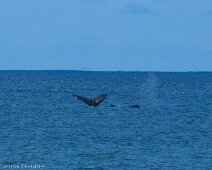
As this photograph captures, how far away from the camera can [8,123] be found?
271 feet

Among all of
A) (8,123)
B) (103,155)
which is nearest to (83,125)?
(8,123)

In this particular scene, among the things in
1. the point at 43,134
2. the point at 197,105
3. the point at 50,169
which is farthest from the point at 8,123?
the point at 197,105

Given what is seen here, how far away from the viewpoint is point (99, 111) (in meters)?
104

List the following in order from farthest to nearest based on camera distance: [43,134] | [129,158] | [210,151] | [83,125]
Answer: [83,125] < [43,134] < [210,151] < [129,158]

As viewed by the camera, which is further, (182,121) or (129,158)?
(182,121)

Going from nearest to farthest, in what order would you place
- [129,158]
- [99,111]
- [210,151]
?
[129,158], [210,151], [99,111]

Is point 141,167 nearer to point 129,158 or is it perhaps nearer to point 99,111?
point 129,158

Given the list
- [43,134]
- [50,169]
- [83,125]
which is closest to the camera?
Answer: [50,169]

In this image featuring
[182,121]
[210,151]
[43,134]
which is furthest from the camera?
[182,121]

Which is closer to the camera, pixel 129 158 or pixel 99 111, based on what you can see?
pixel 129 158

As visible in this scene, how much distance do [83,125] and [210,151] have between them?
23846 millimetres

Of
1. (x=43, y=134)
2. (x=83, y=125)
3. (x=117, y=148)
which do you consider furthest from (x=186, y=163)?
(x=83, y=125)

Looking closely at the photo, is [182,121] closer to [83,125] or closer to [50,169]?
[83,125]

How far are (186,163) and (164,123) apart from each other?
30774mm
